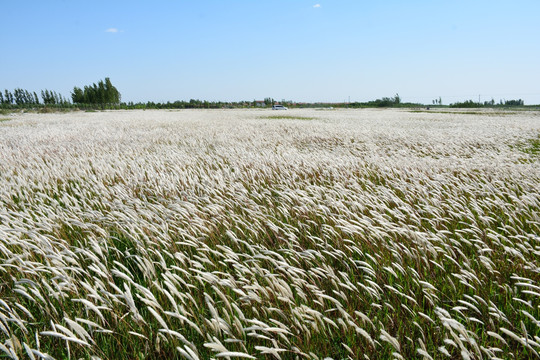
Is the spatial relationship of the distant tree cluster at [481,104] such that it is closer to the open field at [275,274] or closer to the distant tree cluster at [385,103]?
the distant tree cluster at [385,103]

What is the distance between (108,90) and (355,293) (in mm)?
126093

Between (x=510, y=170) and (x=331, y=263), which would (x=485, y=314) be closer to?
(x=331, y=263)

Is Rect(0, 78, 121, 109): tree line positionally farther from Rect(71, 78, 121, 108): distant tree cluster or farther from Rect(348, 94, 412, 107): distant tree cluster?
Rect(348, 94, 412, 107): distant tree cluster

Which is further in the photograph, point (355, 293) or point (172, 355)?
point (355, 293)

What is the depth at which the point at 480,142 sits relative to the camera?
36.9 ft

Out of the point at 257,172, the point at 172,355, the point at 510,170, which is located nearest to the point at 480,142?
the point at 510,170

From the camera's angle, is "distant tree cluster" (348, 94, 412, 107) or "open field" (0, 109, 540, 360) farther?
"distant tree cluster" (348, 94, 412, 107)

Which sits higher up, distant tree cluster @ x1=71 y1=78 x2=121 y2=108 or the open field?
distant tree cluster @ x1=71 y1=78 x2=121 y2=108

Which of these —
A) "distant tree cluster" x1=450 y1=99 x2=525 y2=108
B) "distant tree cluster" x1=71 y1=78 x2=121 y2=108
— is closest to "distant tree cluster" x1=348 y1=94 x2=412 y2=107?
"distant tree cluster" x1=450 y1=99 x2=525 y2=108

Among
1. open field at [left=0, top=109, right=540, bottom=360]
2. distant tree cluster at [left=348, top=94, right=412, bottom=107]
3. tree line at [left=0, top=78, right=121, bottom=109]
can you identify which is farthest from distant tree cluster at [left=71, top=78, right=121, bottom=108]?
open field at [left=0, top=109, right=540, bottom=360]

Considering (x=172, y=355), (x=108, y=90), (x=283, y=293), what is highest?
(x=108, y=90)

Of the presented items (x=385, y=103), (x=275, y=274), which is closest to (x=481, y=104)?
(x=385, y=103)

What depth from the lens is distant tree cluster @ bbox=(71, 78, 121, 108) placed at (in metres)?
106

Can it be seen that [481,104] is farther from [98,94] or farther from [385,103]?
[98,94]
